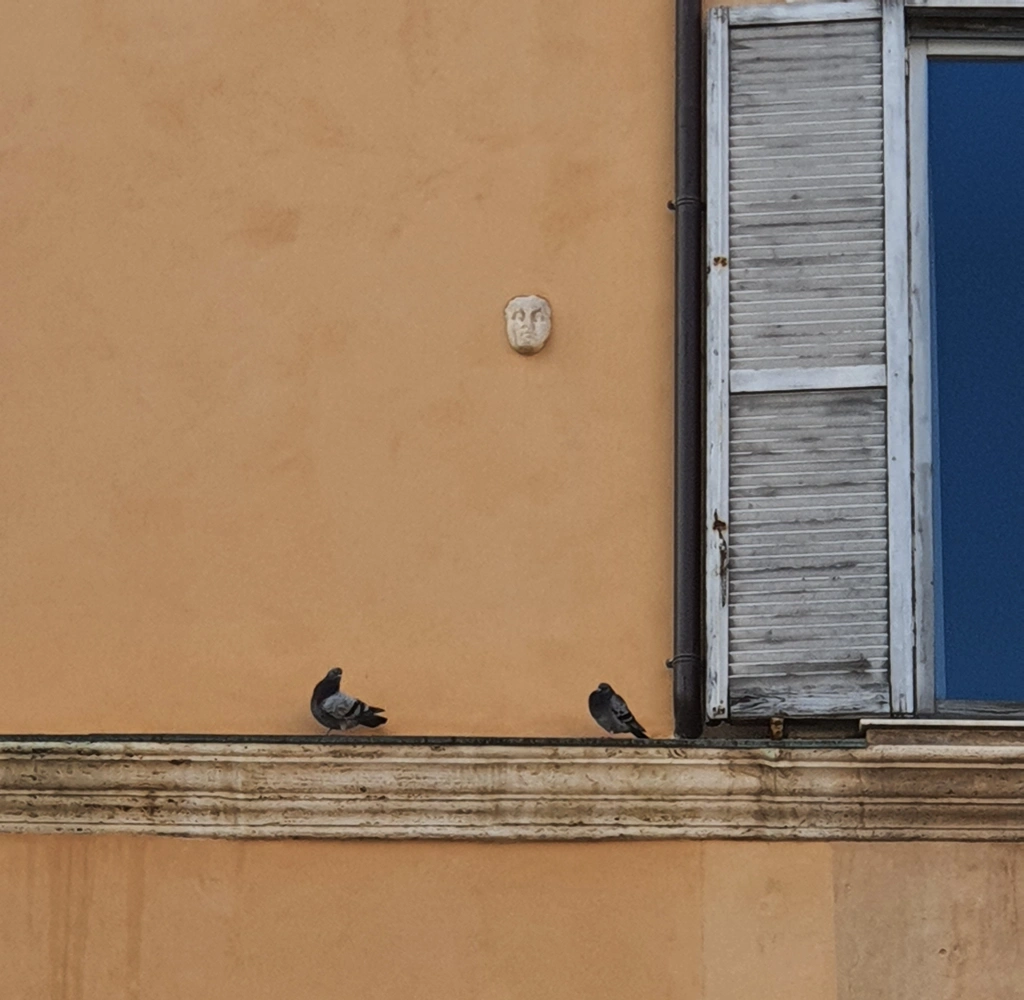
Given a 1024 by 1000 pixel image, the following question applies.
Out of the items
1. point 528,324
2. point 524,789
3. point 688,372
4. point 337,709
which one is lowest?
point 524,789

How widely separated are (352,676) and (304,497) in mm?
432

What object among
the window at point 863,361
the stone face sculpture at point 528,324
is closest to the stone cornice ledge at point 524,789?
the window at point 863,361

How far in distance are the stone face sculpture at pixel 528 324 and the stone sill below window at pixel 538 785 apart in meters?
0.98

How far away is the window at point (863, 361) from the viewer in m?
6.13

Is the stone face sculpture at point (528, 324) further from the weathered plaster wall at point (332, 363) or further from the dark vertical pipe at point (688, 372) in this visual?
the dark vertical pipe at point (688, 372)

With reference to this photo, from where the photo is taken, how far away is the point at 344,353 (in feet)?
21.3

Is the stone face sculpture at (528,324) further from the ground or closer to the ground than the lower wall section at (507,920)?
further from the ground

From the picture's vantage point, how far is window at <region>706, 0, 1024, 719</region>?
20.1 ft

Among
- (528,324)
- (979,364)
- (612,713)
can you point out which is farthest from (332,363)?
(979,364)

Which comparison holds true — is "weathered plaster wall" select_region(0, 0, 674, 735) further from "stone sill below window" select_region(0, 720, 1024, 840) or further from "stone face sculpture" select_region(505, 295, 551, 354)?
"stone sill below window" select_region(0, 720, 1024, 840)

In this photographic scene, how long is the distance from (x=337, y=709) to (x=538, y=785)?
471mm

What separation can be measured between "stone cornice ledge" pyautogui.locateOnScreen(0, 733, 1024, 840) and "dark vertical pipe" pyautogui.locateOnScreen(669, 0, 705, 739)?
0.25 metres

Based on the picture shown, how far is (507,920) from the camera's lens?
597cm

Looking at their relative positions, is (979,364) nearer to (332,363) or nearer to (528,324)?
(528,324)
